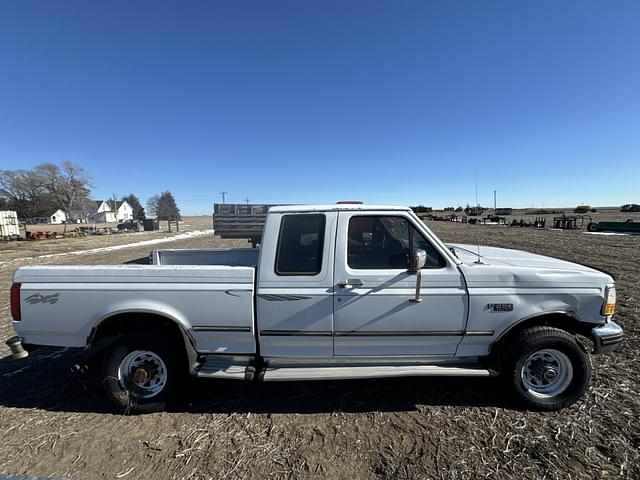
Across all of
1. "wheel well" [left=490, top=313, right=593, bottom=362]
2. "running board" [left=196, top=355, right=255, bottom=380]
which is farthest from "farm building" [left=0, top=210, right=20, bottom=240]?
"wheel well" [left=490, top=313, right=593, bottom=362]

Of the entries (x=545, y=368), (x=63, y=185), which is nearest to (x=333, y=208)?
(x=545, y=368)

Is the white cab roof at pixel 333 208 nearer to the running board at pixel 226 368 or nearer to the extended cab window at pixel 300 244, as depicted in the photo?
the extended cab window at pixel 300 244

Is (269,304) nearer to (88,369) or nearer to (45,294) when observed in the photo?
(88,369)

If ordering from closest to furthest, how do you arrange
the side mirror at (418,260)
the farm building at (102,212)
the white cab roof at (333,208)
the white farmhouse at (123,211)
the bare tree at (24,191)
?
the side mirror at (418,260)
the white cab roof at (333,208)
the bare tree at (24,191)
the farm building at (102,212)
the white farmhouse at (123,211)

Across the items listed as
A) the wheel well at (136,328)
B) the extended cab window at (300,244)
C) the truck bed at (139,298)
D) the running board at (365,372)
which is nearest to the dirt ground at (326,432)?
the running board at (365,372)

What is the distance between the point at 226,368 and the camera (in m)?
2.96

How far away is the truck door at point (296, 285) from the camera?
291 cm

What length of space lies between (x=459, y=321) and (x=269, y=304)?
1.86 meters

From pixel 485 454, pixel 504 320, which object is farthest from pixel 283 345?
pixel 504 320

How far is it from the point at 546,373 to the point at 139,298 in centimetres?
406

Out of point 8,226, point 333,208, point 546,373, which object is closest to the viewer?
point 546,373

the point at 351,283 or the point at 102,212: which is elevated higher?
the point at 102,212

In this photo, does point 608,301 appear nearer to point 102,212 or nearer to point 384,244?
point 384,244

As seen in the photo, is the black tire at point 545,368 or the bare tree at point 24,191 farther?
the bare tree at point 24,191
